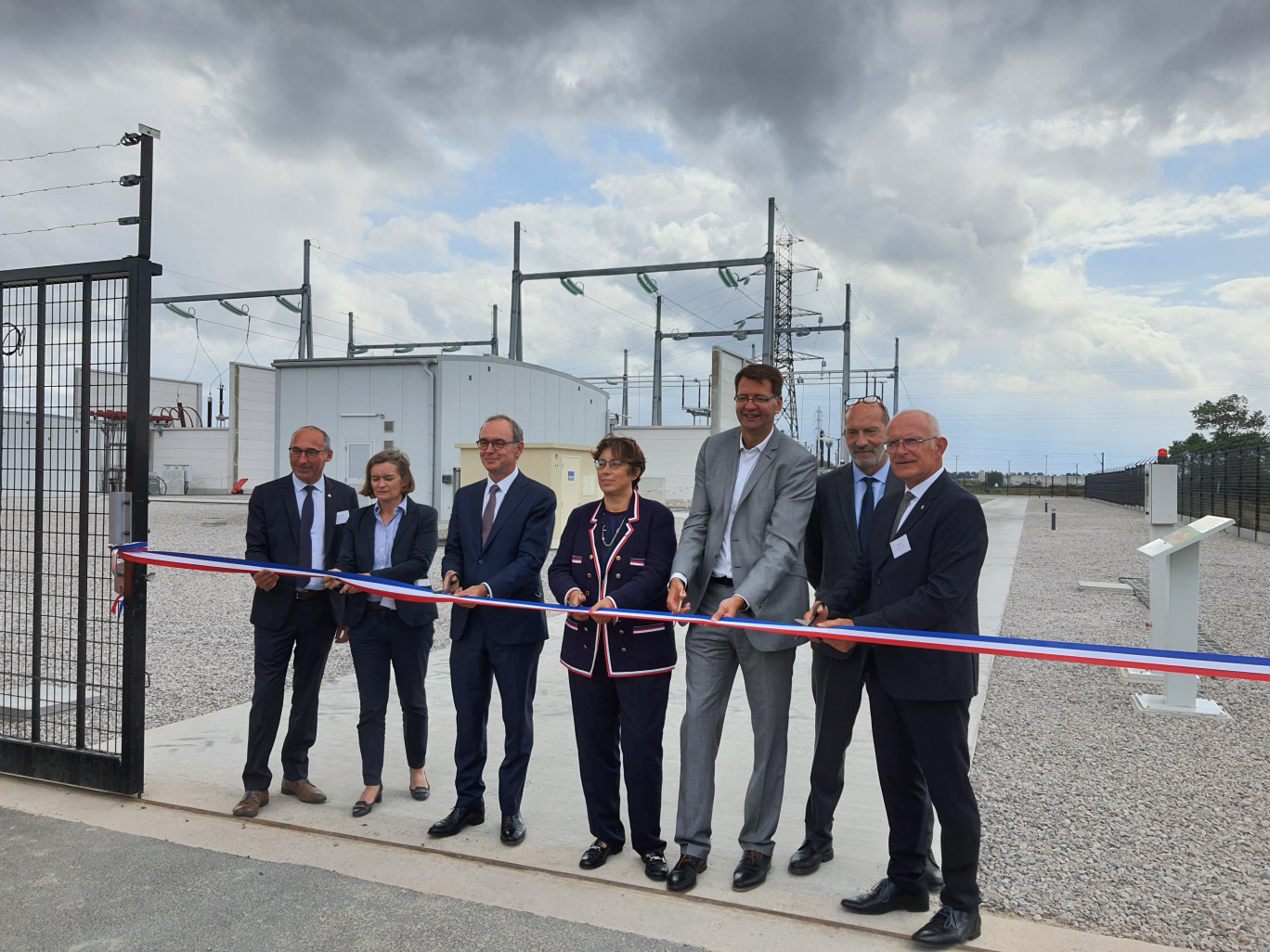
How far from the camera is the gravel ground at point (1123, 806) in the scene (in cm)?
342

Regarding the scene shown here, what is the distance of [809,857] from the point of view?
3719 millimetres

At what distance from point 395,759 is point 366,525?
4.86ft

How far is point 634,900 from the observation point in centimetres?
346

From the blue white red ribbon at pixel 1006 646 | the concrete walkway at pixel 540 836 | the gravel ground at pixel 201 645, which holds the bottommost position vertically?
the gravel ground at pixel 201 645

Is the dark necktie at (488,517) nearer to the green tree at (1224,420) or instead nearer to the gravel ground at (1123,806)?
the gravel ground at (1123,806)

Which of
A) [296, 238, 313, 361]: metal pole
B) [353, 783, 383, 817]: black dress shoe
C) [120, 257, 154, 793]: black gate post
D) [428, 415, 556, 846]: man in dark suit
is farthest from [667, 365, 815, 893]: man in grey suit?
[296, 238, 313, 361]: metal pole

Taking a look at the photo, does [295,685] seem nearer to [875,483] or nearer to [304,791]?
[304,791]

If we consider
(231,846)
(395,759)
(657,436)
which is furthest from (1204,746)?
(657,436)

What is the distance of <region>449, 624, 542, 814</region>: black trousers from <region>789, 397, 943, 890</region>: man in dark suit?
1.29 metres

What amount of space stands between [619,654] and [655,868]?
87cm

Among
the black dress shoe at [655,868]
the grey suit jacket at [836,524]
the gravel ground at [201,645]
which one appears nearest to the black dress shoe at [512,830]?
the black dress shoe at [655,868]

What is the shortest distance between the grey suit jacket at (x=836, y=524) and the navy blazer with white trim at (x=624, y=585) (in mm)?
682

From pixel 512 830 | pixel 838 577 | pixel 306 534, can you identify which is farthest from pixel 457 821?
pixel 838 577

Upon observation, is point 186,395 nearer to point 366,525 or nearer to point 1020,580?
point 1020,580
